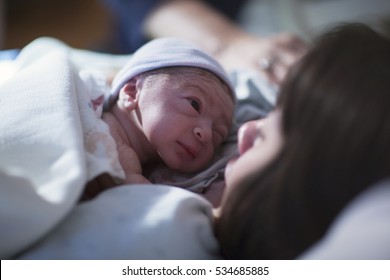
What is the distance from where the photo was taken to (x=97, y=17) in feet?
6.89

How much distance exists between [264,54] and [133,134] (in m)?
0.51

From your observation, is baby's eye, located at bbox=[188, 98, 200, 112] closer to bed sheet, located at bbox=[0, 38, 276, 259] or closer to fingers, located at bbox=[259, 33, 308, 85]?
bed sheet, located at bbox=[0, 38, 276, 259]

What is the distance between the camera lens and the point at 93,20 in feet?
6.84

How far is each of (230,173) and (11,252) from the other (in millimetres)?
218

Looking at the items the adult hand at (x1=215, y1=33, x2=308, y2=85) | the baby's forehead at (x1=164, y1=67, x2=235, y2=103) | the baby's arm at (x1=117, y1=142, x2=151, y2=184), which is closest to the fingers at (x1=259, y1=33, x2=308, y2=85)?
the adult hand at (x1=215, y1=33, x2=308, y2=85)

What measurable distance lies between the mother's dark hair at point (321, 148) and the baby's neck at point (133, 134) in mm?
216

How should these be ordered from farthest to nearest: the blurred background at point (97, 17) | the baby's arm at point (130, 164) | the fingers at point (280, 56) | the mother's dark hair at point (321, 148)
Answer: the blurred background at point (97, 17), the fingers at point (280, 56), the baby's arm at point (130, 164), the mother's dark hair at point (321, 148)

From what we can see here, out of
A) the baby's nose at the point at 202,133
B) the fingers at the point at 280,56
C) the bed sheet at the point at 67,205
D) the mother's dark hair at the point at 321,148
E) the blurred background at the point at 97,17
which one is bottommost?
the blurred background at the point at 97,17

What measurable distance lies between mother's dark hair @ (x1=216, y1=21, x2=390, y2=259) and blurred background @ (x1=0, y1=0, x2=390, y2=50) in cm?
75

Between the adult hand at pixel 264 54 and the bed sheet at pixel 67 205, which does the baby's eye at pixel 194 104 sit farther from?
the adult hand at pixel 264 54

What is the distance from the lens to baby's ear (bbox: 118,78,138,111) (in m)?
0.67

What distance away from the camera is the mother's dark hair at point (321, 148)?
43cm

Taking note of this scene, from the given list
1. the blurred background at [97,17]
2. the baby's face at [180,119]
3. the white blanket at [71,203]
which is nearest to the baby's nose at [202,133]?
the baby's face at [180,119]
